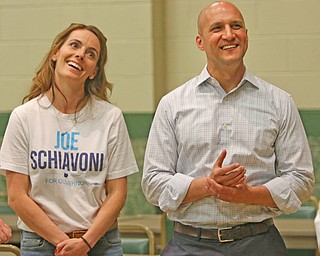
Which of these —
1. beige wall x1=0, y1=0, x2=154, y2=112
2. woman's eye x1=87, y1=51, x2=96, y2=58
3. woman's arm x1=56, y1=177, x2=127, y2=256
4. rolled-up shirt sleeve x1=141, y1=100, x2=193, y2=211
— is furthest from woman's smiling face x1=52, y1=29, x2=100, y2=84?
beige wall x1=0, y1=0, x2=154, y2=112

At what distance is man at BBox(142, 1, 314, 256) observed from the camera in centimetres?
283

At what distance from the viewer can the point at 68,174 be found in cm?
299

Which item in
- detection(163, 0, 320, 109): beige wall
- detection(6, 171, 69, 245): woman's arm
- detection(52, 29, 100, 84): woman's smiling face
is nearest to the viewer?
detection(6, 171, 69, 245): woman's arm

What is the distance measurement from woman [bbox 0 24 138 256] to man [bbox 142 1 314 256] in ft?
0.59

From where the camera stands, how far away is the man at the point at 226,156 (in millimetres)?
2828

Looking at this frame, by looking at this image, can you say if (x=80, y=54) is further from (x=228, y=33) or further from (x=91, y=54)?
(x=228, y=33)

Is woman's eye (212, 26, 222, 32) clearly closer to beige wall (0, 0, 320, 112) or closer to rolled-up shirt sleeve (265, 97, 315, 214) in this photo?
rolled-up shirt sleeve (265, 97, 315, 214)

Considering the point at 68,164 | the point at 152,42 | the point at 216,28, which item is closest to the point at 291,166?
the point at 216,28

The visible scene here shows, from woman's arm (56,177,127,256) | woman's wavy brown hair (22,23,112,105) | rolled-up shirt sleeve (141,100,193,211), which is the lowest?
woman's arm (56,177,127,256)

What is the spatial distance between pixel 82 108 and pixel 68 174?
0.95 ft

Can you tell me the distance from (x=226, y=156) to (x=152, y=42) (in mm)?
2508

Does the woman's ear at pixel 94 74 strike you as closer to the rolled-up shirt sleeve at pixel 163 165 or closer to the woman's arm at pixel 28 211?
the rolled-up shirt sleeve at pixel 163 165

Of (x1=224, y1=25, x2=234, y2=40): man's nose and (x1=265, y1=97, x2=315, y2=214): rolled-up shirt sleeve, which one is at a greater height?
(x1=224, y1=25, x2=234, y2=40): man's nose

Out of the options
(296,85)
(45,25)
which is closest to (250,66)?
(296,85)
